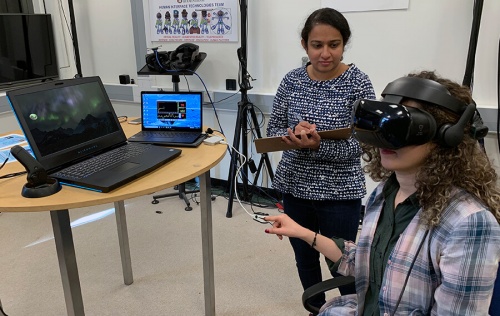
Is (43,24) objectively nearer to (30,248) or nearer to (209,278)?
(30,248)

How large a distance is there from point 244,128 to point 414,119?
218 centimetres

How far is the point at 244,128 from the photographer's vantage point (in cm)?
295

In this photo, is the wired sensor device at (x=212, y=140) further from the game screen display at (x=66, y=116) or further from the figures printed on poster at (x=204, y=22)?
the figures printed on poster at (x=204, y=22)

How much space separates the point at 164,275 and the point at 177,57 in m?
1.52

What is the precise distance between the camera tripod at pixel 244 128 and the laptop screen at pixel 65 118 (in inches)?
54.3

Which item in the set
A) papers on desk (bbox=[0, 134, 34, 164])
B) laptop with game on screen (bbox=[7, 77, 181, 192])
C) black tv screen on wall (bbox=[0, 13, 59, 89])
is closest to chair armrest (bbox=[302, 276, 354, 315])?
laptop with game on screen (bbox=[7, 77, 181, 192])

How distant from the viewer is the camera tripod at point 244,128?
2.79 m

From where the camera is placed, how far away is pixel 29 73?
342 cm

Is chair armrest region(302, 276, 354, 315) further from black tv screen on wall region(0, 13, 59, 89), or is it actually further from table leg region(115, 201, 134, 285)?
black tv screen on wall region(0, 13, 59, 89)

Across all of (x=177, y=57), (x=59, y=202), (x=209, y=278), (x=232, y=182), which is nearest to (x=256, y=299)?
(x=209, y=278)

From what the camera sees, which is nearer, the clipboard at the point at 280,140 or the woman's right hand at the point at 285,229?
the woman's right hand at the point at 285,229

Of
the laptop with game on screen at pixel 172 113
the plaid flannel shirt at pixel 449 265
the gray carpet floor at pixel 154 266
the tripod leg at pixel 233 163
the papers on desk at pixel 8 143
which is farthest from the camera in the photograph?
the tripod leg at pixel 233 163

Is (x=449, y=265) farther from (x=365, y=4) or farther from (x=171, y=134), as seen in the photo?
(x=365, y=4)

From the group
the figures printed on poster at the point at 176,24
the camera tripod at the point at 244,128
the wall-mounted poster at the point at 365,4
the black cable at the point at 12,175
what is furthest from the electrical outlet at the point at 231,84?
the black cable at the point at 12,175
